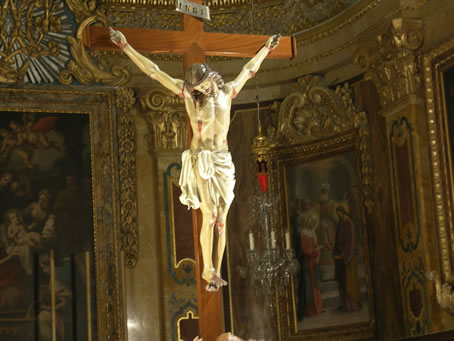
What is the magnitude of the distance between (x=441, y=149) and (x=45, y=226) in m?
3.89

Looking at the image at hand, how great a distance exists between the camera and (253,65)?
6090 mm

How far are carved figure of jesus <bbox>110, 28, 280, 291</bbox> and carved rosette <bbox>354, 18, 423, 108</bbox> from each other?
268cm

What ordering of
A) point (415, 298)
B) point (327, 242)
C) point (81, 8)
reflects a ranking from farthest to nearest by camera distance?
point (81, 8)
point (327, 242)
point (415, 298)

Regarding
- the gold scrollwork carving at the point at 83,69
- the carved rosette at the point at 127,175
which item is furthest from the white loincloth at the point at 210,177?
the gold scrollwork carving at the point at 83,69

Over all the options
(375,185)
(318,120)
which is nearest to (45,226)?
(318,120)

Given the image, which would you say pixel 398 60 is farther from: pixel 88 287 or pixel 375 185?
pixel 88 287

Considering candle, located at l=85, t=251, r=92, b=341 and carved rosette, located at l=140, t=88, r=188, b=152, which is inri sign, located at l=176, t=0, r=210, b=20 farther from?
candle, located at l=85, t=251, r=92, b=341

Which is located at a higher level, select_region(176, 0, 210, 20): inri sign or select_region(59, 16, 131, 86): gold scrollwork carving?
select_region(59, 16, 131, 86): gold scrollwork carving

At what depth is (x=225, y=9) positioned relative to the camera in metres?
9.78

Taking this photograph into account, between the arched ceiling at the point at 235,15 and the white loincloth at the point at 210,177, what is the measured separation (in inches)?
161

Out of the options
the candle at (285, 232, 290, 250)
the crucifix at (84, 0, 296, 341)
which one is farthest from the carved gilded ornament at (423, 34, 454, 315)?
the crucifix at (84, 0, 296, 341)

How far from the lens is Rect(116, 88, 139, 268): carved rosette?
9.08m

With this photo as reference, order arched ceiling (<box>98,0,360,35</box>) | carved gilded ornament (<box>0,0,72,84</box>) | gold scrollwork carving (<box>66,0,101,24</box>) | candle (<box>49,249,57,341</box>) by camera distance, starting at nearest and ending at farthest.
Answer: candle (<box>49,249,57,341</box>) → carved gilded ornament (<box>0,0,72,84</box>) → gold scrollwork carving (<box>66,0,101,24</box>) → arched ceiling (<box>98,0,360,35</box>)

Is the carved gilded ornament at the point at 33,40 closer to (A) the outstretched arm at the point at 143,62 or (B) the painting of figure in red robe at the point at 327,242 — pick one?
(B) the painting of figure in red robe at the point at 327,242
